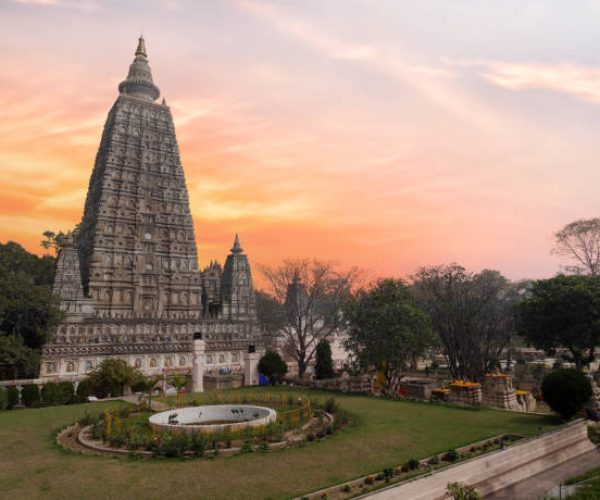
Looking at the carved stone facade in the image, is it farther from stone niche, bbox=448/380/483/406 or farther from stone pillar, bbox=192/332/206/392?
stone niche, bbox=448/380/483/406

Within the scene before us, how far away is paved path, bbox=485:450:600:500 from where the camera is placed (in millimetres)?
14617

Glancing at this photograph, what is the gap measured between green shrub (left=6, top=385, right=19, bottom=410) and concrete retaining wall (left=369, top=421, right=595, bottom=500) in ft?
96.0

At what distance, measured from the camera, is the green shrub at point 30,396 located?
32.0 m

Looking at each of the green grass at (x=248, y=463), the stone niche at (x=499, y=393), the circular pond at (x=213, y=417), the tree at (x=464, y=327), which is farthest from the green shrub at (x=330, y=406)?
the tree at (x=464, y=327)

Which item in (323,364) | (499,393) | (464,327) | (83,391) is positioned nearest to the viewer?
(499,393)

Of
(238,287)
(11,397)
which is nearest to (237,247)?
(238,287)

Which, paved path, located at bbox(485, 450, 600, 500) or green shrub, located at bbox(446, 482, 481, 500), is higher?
green shrub, located at bbox(446, 482, 481, 500)

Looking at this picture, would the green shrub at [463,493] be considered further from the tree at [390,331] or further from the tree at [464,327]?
the tree at [464,327]

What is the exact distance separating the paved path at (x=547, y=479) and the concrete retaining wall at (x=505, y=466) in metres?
0.18

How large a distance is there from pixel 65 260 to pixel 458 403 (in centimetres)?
5478

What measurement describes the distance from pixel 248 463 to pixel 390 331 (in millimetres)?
19337

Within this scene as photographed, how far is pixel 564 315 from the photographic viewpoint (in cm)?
3966

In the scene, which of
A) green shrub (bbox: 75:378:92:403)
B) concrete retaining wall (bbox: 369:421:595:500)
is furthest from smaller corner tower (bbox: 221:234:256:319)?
concrete retaining wall (bbox: 369:421:595:500)

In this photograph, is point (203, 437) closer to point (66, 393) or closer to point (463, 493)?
point (463, 493)
